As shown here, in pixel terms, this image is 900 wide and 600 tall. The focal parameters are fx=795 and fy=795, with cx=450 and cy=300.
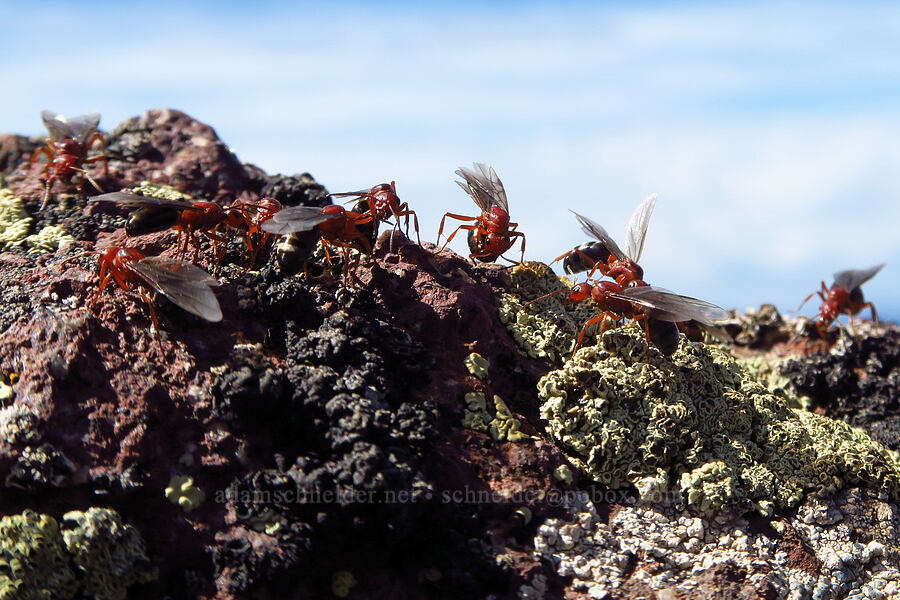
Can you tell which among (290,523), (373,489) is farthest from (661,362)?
(290,523)

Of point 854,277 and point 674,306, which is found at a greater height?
Answer: point 854,277

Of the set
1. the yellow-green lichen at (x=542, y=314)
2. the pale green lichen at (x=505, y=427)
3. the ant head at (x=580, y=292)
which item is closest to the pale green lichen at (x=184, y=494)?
the pale green lichen at (x=505, y=427)

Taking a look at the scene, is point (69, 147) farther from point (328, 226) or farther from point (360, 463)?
point (360, 463)

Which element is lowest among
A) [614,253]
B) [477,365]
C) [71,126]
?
[477,365]

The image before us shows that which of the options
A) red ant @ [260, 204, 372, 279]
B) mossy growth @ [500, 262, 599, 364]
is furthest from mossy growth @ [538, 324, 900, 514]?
red ant @ [260, 204, 372, 279]

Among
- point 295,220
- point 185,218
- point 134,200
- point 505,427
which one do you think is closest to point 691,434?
point 505,427

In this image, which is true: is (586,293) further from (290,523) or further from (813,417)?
(290,523)

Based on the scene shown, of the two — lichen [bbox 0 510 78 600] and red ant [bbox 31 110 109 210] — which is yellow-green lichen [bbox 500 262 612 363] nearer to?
lichen [bbox 0 510 78 600]
